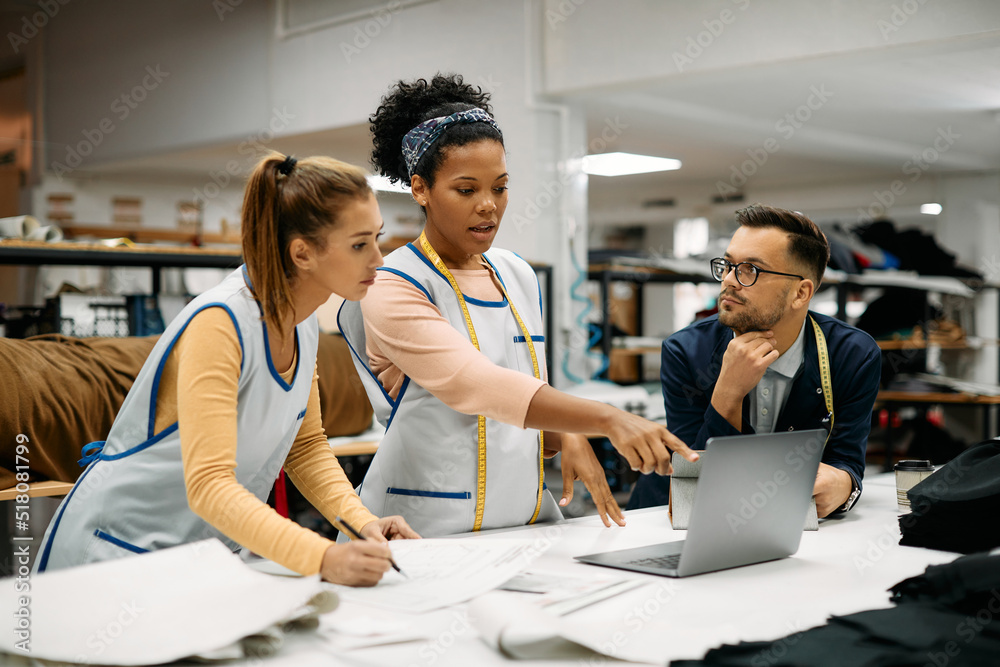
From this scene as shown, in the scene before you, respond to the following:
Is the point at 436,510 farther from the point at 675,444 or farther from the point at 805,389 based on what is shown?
the point at 805,389

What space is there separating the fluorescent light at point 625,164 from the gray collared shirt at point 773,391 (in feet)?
21.2

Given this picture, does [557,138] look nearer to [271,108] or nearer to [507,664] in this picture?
[271,108]

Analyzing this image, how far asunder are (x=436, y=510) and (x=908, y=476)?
3.41 feet

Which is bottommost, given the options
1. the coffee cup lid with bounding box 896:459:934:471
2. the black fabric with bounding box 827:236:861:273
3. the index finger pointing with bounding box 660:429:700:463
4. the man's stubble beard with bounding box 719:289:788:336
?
the coffee cup lid with bounding box 896:459:934:471

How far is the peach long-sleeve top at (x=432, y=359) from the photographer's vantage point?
141 cm

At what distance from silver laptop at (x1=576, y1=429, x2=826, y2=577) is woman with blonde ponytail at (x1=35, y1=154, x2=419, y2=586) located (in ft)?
1.44

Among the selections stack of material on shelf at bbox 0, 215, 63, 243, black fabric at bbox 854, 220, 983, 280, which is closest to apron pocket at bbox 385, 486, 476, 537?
stack of material on shelf at bbox 0, 215, 63, 243

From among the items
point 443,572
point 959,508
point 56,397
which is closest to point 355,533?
point 443,572

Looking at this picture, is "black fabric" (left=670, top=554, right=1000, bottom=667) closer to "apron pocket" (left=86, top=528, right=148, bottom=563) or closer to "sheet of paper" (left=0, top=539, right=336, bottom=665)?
"sheet of paper" (left=0, top=539, right=336, bottom=665)

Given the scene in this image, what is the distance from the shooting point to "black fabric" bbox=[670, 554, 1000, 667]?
95 centimetres

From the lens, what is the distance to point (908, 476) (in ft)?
6.24

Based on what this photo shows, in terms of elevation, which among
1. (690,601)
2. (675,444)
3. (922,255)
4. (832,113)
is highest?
(832,113)

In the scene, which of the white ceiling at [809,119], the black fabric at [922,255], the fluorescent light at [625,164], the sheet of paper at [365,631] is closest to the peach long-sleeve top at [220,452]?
the sheet of paper at [365,631]

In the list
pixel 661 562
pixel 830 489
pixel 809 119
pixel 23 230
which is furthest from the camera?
pixel 809 119
